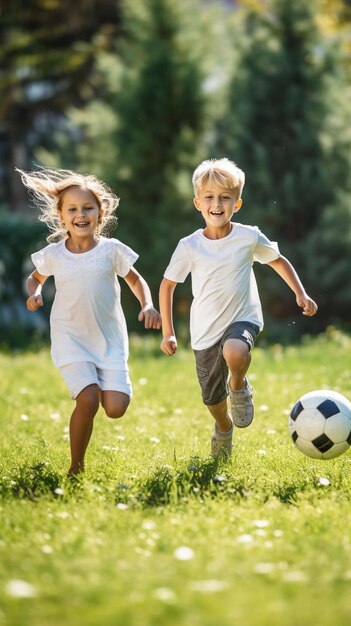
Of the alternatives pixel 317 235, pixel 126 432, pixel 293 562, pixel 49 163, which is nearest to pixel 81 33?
pixel 49 163

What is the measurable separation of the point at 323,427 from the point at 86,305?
5.02 ft

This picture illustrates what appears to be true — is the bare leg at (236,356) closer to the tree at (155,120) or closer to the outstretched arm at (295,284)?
the outstretched arm at (295,284)

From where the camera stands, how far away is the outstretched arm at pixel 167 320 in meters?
5.08

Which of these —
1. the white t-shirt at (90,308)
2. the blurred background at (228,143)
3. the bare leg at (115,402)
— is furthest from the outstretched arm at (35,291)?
the blurred background at (228,143)

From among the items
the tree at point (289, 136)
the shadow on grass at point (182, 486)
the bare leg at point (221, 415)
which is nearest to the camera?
the shadow on grass at point (182, 486)

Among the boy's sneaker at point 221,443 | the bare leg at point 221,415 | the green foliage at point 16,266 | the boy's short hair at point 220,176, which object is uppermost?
the green foliage at point 16,266

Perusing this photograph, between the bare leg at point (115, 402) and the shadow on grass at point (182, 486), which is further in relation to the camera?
the bare leg at point (115, 402)

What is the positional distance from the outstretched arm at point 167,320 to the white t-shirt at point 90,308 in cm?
26

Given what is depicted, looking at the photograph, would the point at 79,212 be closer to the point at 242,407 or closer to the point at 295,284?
the point at 295,284

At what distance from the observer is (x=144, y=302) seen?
5.14 meters

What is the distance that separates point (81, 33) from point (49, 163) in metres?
7.58

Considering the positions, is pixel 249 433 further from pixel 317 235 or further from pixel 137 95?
pixel 137 95

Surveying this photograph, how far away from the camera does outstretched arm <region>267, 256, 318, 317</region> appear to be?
5.24 m

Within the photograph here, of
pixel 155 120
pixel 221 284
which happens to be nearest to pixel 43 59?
pixel 155 120
